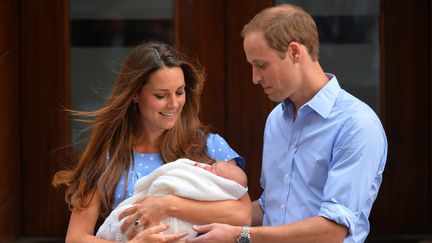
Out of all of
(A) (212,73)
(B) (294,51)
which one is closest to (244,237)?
(B) (294,51)

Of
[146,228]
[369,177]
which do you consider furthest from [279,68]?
[146,228]

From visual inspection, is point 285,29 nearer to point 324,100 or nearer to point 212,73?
point 324,100

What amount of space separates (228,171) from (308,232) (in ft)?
1.43

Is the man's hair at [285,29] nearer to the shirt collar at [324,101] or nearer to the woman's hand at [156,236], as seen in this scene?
the shirt collar at [324,101]

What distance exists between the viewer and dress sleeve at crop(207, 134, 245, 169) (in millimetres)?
3459

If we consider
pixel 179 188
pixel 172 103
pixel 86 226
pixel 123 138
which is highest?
pixel 172 103

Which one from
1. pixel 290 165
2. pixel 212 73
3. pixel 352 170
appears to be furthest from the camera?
pixel 212 73

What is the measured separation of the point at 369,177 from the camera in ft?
10.1

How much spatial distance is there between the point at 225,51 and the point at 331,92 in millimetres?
1974

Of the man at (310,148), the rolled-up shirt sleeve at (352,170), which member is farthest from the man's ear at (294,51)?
the rolled-up shirt sleeve at (352,170)

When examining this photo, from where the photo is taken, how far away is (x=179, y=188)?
3266 mm

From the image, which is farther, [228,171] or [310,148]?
[228,171]

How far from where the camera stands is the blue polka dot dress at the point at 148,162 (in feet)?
11.1

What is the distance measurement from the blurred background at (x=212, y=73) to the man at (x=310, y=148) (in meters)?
1.85
